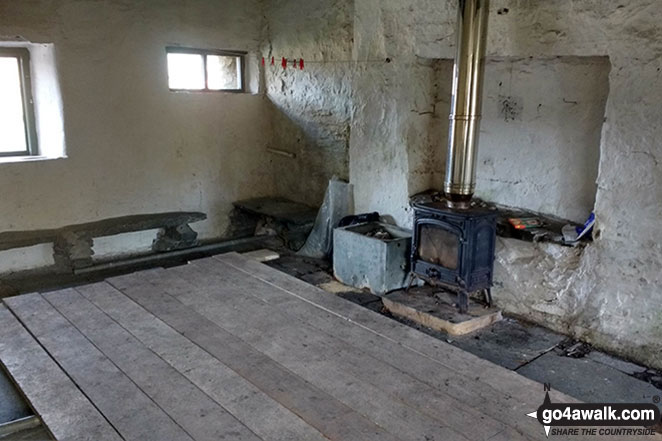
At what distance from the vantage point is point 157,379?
2.36 m

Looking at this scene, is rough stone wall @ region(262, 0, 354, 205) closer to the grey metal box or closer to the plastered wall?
the plastered wall

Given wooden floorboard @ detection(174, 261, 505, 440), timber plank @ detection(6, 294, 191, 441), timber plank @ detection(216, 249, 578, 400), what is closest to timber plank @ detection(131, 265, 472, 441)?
wooden floorboard @ detection(174, 261, 505, 440)

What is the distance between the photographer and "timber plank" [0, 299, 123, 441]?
2.03 m

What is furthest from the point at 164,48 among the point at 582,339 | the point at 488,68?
the point at 582,339

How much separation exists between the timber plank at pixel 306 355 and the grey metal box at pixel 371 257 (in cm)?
118

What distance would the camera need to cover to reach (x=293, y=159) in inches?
226

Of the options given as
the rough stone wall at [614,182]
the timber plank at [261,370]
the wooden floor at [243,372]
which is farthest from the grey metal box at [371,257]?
the timber plank at [261,370]

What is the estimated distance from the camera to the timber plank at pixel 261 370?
2059 mm

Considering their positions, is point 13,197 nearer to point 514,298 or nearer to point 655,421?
point 514,298

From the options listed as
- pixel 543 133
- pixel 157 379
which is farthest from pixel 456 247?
pixel 157 379

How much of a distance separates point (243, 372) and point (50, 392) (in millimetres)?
787

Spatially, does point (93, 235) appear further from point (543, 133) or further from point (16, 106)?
point (543, 133)

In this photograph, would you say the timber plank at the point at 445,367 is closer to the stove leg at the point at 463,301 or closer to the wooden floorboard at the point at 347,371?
the wooden floorboard at the point at 347,371

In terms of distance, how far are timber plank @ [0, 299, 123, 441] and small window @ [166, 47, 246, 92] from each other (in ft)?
10.6
